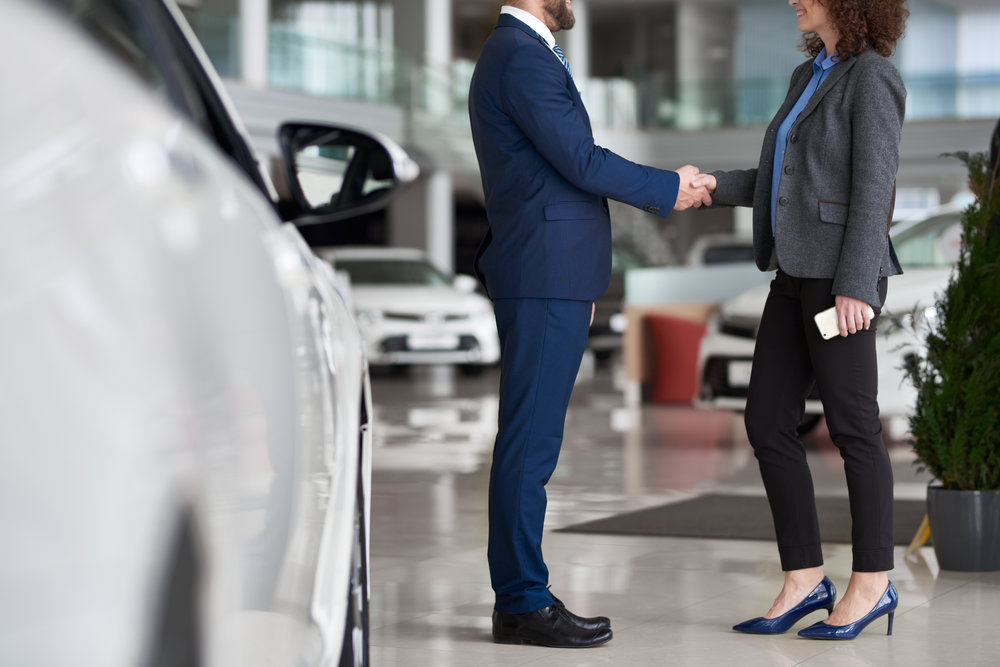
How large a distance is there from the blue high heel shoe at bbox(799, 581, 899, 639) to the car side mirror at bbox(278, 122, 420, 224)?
1.45 meters

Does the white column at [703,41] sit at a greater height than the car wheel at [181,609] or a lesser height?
greater

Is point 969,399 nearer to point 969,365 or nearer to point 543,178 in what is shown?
point 969,365

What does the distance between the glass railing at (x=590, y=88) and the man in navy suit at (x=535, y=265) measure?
43.5ft

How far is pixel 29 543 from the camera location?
984 mm

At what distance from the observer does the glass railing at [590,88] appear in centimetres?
1791

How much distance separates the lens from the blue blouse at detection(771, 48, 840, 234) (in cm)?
319

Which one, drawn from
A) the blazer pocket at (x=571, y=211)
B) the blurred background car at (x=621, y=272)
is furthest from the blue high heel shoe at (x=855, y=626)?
the blurred background car at (x=621, y=272)

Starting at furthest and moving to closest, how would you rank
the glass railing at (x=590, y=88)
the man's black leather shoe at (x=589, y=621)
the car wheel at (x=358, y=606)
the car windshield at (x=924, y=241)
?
the glass railing at (x=590, y=88)
the car windshield at (x=924, y=241)
the man's black leather shoe at (x=589, y=621)
the car wheel at (x=358, y=606)

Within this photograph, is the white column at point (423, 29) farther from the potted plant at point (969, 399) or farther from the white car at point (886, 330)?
the potted plant at point (969, 399)

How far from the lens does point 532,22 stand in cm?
313

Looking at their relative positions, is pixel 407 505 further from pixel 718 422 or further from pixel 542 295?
pixel 718 422

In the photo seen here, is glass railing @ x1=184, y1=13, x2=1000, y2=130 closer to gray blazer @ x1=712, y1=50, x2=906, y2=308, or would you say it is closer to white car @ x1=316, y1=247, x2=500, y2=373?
white car @ x1=316, y1=247, x2=500, y2=373

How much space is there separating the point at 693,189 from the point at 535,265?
44 cm

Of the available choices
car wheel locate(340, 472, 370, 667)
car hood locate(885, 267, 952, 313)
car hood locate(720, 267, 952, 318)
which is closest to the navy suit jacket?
car wheel locate(340, 472, 370, 667)
